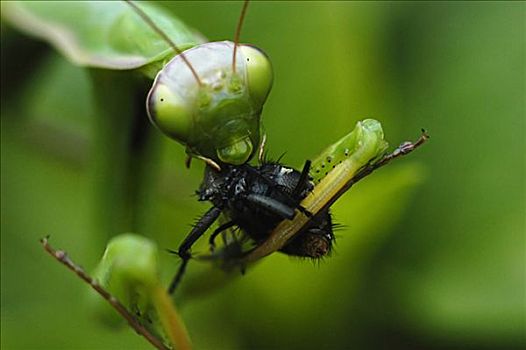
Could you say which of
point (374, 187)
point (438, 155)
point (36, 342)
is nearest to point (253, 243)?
point (374, 187)

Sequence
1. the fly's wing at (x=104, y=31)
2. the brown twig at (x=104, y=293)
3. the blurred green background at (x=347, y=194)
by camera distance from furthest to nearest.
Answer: the blurred green background at (x=347, y=194), the fly's wing at (x=104, y=31), the brown twig at (x=104, y=293)

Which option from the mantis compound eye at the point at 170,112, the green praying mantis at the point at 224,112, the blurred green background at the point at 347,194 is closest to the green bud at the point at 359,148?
the green praying mantis at the point at 224,112

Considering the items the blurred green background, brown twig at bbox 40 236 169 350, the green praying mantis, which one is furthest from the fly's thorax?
the blurred green background

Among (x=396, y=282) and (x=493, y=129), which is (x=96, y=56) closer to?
(x=396, y=282)

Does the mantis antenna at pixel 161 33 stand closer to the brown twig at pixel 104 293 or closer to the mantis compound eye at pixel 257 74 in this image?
the mantis compound eye at pixel 257 74

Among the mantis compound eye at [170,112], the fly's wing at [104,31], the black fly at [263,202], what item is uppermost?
the fly's wing at [104,31]

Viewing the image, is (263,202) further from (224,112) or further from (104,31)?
(104,31)

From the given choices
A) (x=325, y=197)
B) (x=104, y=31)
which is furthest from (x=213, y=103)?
(x=104, y=31)
